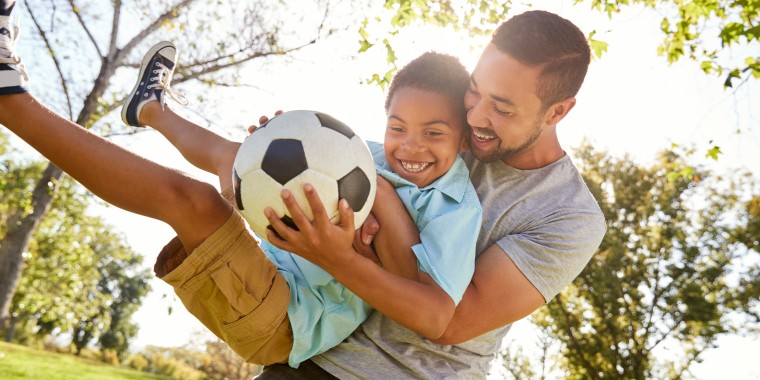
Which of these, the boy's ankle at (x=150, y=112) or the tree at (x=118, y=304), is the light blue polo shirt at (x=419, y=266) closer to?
the boy's ankle at (x=150, y=112)

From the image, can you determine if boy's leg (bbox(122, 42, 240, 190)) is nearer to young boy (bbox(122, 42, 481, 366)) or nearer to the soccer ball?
young boy (bbox(122, 42, 481, 366))

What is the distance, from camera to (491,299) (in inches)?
111

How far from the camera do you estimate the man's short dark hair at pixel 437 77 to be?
3248 mm

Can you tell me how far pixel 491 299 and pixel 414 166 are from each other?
758mm

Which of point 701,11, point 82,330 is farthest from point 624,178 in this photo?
point 82,330

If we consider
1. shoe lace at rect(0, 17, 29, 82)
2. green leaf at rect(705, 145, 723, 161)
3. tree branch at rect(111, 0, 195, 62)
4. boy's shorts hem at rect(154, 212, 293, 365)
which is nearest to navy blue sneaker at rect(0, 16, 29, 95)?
shoe lace at rect(0, 17, 29, 82)

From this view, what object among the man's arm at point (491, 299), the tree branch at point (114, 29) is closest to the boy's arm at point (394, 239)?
the man's arm at point (491, 299)

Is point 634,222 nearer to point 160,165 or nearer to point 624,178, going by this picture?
point 624,178

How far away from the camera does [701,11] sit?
7199mm

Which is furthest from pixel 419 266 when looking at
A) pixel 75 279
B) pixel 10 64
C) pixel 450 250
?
pixel 75 279

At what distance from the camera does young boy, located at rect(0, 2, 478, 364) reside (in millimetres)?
2383

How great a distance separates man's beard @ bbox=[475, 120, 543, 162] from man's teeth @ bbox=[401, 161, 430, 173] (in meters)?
0.33

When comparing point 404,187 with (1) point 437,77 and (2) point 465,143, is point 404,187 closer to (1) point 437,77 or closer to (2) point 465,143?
(2) point 465,143

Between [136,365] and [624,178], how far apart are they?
3682 cm
